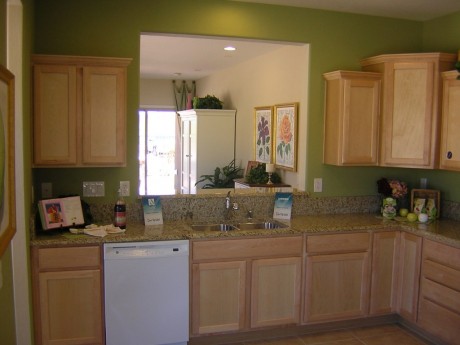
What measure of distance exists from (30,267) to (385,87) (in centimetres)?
304

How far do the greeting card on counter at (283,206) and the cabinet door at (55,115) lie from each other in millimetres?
1676

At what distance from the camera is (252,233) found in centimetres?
338

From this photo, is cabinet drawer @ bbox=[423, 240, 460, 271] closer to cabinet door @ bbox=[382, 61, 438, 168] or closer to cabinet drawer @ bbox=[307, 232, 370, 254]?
cabinet drawer @ bbox=[307, 232, 370, 254]

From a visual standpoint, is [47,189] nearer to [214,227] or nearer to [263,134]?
[214,227]

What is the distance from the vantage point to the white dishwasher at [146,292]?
10.2ft

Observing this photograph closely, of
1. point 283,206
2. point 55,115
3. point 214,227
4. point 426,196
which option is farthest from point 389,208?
point 55,115

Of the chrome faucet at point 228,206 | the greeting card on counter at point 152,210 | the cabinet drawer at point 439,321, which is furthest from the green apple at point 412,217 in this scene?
the greeting card on counter at point 152,210

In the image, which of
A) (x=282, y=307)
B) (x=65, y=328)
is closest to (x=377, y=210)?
(x=282, y=307)

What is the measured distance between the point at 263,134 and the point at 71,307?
3539mm

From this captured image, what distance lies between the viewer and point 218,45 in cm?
534

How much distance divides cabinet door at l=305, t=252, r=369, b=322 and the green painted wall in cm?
74

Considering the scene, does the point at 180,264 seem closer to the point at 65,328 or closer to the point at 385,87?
the point at 65,328

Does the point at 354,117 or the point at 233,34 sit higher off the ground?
the point at 233,34

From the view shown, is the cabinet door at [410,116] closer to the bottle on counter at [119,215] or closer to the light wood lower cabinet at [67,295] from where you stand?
the bottle on counter at [119,215]
